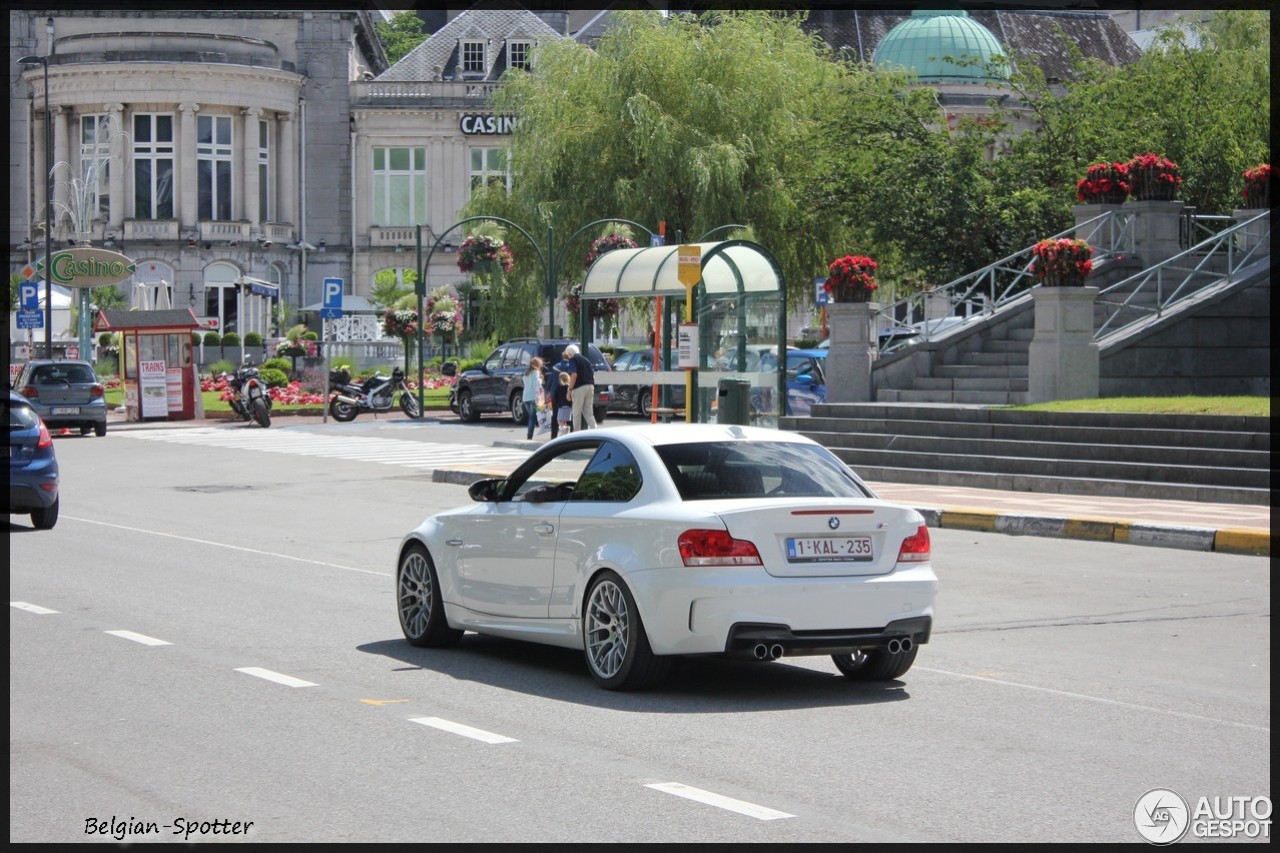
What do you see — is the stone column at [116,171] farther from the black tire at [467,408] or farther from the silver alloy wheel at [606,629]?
the silver alloy wheel at [606,629]

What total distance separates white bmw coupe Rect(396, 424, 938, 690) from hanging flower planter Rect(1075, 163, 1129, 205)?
20.9m

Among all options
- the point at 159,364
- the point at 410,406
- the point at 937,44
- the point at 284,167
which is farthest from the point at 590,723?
the point at 284,167

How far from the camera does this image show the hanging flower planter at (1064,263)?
23562 mm

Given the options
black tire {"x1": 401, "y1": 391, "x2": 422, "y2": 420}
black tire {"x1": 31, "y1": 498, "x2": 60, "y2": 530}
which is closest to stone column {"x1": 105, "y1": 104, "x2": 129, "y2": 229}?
black tire {"x1": 401, "y1": 391, "x2": 422, "y2": 420}

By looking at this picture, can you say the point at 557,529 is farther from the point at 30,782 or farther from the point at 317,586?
the point at 317,586

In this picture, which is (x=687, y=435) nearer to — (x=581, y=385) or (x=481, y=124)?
(x=581, y=385)

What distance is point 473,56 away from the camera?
258ft

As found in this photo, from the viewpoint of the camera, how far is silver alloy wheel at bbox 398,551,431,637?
34.8ft

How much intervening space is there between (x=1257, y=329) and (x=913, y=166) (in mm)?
12142

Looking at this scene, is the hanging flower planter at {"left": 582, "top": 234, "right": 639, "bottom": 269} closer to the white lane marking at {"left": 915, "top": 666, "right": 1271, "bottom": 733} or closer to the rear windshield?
the white lane marking at {"left": 915, "top": 666, "right": 1271, "bottom": 733}

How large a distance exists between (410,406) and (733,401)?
1869 centimetres

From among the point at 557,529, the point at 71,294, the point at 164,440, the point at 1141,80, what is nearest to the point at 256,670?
the point at 557,529

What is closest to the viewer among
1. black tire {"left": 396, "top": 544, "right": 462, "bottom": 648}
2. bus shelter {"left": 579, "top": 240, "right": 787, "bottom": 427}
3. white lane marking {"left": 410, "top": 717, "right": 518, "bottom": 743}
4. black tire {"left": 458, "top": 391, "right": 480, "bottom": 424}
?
white lane marking {"left": 410, "top": 717, "right": 518, "bottom": 743}

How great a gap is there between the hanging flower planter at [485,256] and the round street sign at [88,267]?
9960 mm
